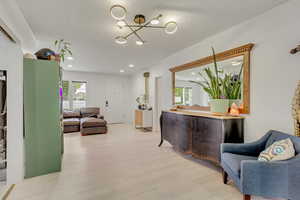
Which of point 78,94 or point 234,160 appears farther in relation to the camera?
point 78,94

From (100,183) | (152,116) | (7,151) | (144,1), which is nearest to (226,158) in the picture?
(100,183)

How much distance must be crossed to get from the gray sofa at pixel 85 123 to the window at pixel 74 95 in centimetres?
82

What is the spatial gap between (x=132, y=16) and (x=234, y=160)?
247 centimetres

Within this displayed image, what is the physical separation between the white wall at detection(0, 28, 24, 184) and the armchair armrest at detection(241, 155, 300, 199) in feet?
9.29

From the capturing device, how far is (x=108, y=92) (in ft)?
24.9

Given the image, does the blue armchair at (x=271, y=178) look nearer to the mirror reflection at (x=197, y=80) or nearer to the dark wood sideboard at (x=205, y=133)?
the dark wood sideboard at (x=205, y=133)

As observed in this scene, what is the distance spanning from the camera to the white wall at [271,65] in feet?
6.25

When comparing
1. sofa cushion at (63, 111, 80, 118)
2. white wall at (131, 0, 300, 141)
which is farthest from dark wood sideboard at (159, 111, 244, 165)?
sofa cushion at (63, 111, 80, 118)

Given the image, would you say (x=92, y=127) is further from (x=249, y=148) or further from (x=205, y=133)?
(x=249, y=148)

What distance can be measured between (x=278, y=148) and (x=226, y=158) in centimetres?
56

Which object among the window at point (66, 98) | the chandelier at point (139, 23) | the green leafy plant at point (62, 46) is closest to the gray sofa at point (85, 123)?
the window at point (66, 98)

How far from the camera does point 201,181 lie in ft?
6.99

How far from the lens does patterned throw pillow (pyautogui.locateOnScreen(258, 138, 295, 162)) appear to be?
58.2 inches

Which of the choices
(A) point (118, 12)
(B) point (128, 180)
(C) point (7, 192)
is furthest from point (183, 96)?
(C) point (7, 192)
